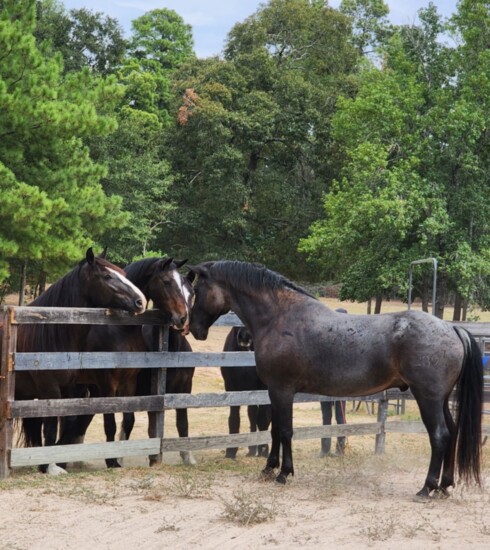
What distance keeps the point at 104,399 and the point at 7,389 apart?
2.91 feet

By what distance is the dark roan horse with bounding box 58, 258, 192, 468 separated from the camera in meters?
7.59

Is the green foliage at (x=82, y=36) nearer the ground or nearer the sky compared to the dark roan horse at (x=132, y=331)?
nearer the sky

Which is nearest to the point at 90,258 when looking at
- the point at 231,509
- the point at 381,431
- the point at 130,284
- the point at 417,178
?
the point at 130,284

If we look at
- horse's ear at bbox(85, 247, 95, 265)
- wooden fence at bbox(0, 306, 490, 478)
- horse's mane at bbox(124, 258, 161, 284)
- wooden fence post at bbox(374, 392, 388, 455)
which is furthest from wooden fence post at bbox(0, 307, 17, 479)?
wooden fence post at bbox(374, 392, 388, 455)

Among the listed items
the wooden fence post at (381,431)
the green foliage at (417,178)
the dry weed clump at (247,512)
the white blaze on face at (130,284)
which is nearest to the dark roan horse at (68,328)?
the white blaze on face at (130,284)

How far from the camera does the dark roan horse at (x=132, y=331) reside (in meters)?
7.59

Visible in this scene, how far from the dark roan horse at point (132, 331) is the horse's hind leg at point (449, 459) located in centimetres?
245

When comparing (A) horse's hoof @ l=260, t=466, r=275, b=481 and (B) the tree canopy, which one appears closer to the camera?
(A) horse's hoof @ l=260, t=466, r=275, b=481

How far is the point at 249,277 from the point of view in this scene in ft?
24.8

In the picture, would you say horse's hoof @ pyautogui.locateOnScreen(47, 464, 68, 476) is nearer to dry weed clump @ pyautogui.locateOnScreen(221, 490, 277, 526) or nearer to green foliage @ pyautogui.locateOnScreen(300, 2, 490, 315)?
dry weed clump @ pyautogui.locateOnScreen(221, 490, 277, 526)

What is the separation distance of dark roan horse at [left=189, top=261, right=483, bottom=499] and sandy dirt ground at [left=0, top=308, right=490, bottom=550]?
450 millimetres

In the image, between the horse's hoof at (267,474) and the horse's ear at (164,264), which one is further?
the horse's ear at (164,264)

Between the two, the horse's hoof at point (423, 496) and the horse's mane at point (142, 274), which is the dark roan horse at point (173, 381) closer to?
the horse's mane at point (142, 274)

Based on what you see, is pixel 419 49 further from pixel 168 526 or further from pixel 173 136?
pixel 168 526
